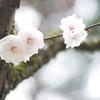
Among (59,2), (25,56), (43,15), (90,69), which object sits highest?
(59,2)

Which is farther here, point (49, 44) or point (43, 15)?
point (43, 15)

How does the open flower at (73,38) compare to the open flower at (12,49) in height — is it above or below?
above

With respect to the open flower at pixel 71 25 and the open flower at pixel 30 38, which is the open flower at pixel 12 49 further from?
the open flower at pixel 71 25

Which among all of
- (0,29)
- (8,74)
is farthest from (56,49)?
(0,29)

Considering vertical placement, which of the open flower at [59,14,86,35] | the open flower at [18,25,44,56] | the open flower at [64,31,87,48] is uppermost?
the open flower at [59,14,86,35]

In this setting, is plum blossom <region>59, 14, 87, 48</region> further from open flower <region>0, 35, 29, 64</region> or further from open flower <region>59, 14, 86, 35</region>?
open flower <region>0, 35, 29, 64</region>

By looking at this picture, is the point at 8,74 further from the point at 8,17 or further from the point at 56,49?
the point at 56,49

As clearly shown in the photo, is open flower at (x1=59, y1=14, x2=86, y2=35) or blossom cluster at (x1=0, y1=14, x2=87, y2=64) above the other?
open flower at (x1=59, y1=14, x2=86, y2=35)

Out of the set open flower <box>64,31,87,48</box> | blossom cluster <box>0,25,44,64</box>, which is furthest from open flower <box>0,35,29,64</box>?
open flower <box>64,31,87,48</box>

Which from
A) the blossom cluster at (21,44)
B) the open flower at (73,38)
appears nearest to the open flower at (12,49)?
the blossom cluster at (21,44)
